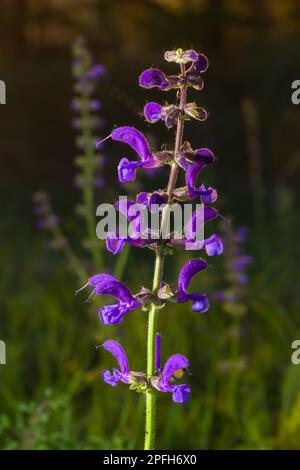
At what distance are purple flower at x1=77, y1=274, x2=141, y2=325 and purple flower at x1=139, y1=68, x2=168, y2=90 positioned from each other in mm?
493

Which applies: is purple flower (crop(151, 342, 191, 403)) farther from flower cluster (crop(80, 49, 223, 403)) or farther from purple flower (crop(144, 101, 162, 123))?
purple flower (crop(144, 101, 162, 123))

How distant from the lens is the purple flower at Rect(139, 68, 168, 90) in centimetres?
184

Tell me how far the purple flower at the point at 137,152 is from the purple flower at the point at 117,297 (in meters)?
0.27

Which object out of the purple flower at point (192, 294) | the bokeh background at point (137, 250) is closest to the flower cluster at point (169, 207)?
the purple flower at point (192, 294)

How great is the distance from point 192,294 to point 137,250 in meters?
4.37

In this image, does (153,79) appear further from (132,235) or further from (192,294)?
(192,294)

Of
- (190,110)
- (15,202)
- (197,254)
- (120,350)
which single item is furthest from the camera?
(15,202)

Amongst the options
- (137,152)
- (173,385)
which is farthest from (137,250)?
(173,385)

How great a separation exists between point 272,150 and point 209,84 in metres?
1.65

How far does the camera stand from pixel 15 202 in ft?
23.9

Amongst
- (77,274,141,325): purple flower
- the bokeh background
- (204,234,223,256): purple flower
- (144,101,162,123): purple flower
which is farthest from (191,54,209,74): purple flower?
(77,274,141,325): purple flower

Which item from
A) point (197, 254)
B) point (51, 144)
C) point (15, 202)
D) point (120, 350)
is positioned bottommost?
point (120, 350)
